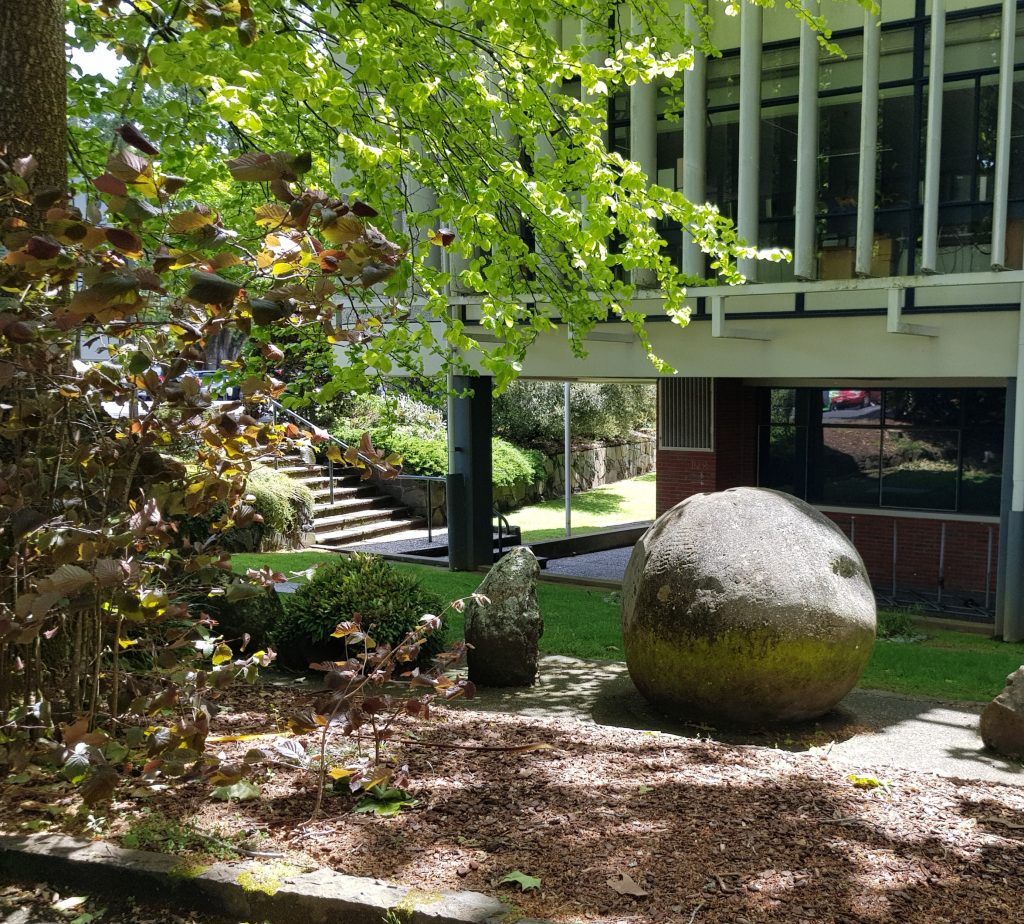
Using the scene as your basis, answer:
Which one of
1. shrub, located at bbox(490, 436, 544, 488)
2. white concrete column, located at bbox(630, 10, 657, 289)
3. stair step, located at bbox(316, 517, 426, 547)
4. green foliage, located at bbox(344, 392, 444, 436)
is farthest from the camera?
shrub, located at bbox(490, 436, 544, 488)

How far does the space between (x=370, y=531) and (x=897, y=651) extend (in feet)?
42.7

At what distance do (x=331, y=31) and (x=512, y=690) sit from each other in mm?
5605

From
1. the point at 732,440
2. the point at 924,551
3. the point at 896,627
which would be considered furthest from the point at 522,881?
the point at 732,440

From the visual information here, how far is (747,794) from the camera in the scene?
4711mm

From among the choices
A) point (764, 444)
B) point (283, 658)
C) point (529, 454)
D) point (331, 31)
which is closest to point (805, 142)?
point (764, 444)

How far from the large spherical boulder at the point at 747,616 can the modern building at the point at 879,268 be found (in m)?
6.78

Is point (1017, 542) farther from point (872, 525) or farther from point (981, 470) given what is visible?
point (872, 525)

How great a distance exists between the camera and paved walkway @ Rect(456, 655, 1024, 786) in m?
7.25

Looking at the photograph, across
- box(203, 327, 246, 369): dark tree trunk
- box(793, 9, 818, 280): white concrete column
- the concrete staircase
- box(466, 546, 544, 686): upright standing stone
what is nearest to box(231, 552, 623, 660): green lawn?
box(466, 546, 544, 686): upright standing stone

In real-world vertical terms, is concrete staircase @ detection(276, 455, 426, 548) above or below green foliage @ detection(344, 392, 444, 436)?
below

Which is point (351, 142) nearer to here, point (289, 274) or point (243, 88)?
point (243, 88)

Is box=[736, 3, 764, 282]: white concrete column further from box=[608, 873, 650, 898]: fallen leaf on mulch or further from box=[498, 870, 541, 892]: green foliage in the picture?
box=[498, 870, 541, 892]: green foliage

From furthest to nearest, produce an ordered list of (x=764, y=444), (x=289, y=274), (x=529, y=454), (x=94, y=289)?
1. (x=529, y=454)
2. (x=764, y=444)
3. (x=289, y=274)
4. (x=94, y=289)

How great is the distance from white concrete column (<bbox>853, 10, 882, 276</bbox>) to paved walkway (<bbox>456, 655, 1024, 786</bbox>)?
6766 millimetres
